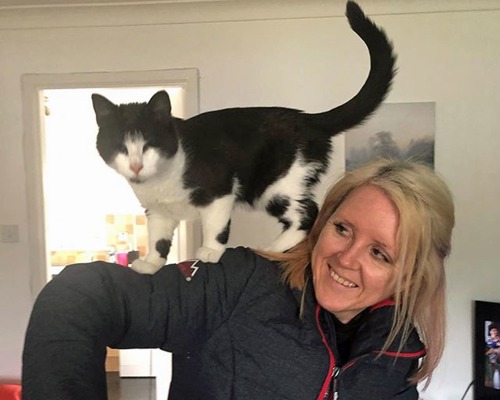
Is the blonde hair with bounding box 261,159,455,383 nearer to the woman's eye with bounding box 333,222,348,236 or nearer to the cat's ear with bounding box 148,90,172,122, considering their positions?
the woman's eye with bounding box 333,222,348,236

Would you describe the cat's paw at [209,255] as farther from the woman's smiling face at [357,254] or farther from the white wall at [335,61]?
the white wall at [335,61]

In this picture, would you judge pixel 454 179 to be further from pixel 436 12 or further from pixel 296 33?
pixel 296 33

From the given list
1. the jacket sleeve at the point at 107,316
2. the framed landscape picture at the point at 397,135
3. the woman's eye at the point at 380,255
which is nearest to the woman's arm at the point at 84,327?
the jacket sleeve at the point at 107,316

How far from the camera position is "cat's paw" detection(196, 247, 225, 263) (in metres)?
0.80

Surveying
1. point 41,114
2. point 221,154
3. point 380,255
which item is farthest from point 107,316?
point 41,114

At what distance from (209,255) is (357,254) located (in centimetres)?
24

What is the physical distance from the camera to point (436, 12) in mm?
2297

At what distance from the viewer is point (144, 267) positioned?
80 centimetres

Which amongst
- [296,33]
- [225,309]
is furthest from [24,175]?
[225,309]

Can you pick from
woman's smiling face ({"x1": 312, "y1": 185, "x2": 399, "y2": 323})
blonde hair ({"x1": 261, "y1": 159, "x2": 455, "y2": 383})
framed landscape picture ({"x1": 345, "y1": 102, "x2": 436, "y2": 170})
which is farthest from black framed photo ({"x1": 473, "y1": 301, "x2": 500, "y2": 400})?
woman's smiling face ({"x1": 312, "y1": 185, "x2": 399, "y2": 323})

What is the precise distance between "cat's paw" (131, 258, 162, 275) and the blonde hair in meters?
0.19

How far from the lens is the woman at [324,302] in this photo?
75 centimetres

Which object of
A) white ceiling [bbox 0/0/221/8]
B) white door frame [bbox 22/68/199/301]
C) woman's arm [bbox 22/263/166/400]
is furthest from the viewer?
white door frame [bbox 22/68/199/301]

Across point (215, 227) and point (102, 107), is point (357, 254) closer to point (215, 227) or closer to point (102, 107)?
point (215, 227)
